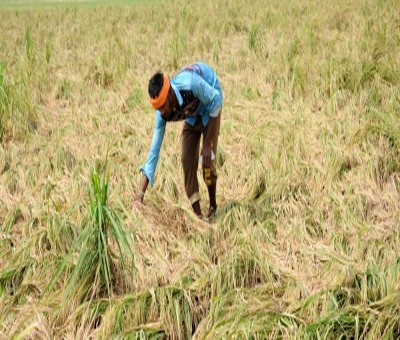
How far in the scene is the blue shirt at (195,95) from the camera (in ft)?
10.3

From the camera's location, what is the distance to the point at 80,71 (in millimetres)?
7398

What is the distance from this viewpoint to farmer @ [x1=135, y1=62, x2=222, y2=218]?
301 centimetres

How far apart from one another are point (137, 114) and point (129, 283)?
2.81 meters

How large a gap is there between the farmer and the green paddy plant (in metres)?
0.60

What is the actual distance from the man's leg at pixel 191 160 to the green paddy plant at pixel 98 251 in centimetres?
84

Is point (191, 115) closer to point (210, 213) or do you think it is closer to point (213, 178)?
point (213, 178)

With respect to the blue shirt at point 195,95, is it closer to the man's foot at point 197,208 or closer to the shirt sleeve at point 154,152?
the shirt sleeve at point 154,152

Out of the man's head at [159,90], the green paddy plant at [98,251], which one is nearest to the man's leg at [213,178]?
the man's head at [159,90]

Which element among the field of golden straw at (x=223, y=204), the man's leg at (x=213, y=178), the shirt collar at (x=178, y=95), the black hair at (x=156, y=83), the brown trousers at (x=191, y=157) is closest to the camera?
the field of golden straw at (x=223, y=204)

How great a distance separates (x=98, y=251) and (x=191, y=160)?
1.10m

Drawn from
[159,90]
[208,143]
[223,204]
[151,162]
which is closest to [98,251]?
[151,162]

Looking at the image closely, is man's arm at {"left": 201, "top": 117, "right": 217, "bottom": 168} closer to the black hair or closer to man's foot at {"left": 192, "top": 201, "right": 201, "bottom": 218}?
man's foot at {"left": 192, "top": 201, "right": 201, "bottom": 218}

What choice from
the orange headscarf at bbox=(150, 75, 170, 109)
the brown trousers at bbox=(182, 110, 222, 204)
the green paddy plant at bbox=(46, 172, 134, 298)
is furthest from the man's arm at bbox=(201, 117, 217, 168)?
the green paddy plant at bbox=(46, 172, 134, 298)

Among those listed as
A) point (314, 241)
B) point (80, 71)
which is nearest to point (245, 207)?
point (314, 241)
